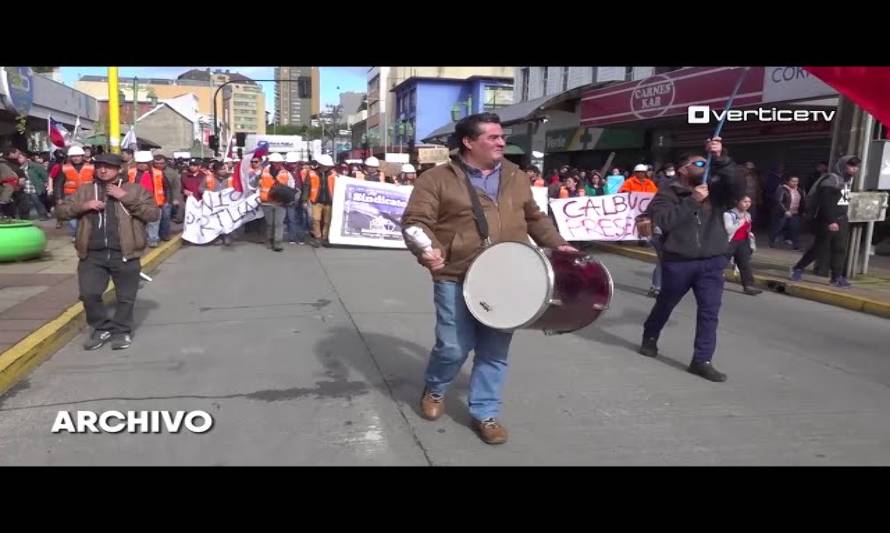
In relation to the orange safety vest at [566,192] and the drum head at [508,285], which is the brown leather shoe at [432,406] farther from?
the orange safety vest at [566,192]

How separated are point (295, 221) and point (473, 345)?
11.2 meters

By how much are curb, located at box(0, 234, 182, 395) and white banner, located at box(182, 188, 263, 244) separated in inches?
280

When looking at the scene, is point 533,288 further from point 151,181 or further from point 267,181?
point 267,181

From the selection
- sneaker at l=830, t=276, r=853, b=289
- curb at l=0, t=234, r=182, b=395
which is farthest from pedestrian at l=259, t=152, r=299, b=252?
sneaker at l=830, t=276, r=853, b=289

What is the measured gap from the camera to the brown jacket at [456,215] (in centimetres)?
375

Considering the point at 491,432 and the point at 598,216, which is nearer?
the point at 491,432

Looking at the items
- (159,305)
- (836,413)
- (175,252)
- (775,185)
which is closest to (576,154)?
(775,185)

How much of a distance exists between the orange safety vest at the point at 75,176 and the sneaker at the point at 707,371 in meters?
11.0

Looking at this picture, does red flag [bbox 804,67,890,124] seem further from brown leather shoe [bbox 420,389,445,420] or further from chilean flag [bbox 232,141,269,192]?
chilean flag [bbox 232,141,269,192]

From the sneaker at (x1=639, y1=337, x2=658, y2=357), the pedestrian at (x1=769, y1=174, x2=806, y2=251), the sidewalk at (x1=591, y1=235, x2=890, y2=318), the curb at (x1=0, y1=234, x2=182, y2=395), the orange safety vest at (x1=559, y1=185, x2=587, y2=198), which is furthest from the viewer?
the orange safety vest at (x1=559, y1=185, x2=587, y2=198)

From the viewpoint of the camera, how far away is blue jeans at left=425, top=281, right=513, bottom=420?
152 inches

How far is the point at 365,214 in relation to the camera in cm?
1433

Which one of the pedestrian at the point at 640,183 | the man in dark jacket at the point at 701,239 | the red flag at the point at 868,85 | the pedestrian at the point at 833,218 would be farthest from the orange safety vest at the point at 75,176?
the red flag at the point at 868,85

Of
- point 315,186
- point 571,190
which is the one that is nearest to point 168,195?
point 315,186
